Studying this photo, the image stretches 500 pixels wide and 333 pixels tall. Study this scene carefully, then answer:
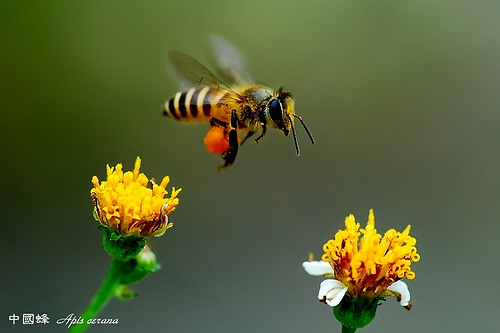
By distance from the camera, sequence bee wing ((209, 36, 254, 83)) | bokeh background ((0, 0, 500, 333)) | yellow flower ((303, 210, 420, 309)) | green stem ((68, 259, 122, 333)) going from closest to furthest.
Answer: green stem ((68, 259, 122, 333)) < yellow flower ((303, 210, 420, 309)) < bee wing ((209, 36, 254, 83)) < bokeh background ((0, 0, 500, 333))

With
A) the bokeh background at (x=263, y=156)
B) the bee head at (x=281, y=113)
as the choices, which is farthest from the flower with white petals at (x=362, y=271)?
the bokeh background at (x=263, y=156)

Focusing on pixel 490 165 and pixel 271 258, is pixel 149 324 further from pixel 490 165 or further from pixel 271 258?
pixel 490 165

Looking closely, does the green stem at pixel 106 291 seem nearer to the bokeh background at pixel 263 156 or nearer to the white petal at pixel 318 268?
the white petal at pixel 318 268

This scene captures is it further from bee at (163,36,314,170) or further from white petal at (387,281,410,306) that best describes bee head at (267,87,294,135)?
white petal at (387,281,410,306)

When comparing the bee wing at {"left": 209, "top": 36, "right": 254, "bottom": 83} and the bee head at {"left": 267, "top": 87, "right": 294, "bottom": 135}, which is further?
the bee wing at {"left": 209, "top": 36, "right": 254, "bottom": 83}

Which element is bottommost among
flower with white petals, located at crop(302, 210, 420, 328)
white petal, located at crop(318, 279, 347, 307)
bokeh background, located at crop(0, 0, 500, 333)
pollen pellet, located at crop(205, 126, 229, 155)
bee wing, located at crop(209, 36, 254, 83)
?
white petal, located at crop(318, 279, 347, 307)

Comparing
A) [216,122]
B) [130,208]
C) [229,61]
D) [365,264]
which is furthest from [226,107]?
[365,264]

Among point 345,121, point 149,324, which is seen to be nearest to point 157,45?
point 345,121

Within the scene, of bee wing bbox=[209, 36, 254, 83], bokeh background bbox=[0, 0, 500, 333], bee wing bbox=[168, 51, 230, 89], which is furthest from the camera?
bokeh background bbox=[0, 0, 500, 333]

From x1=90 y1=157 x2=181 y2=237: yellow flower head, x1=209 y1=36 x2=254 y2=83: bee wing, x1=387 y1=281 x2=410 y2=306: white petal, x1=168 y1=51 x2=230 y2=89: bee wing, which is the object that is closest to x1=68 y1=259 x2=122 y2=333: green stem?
x1=90 y1=157 x2=181 y2=237: yellow flower head
